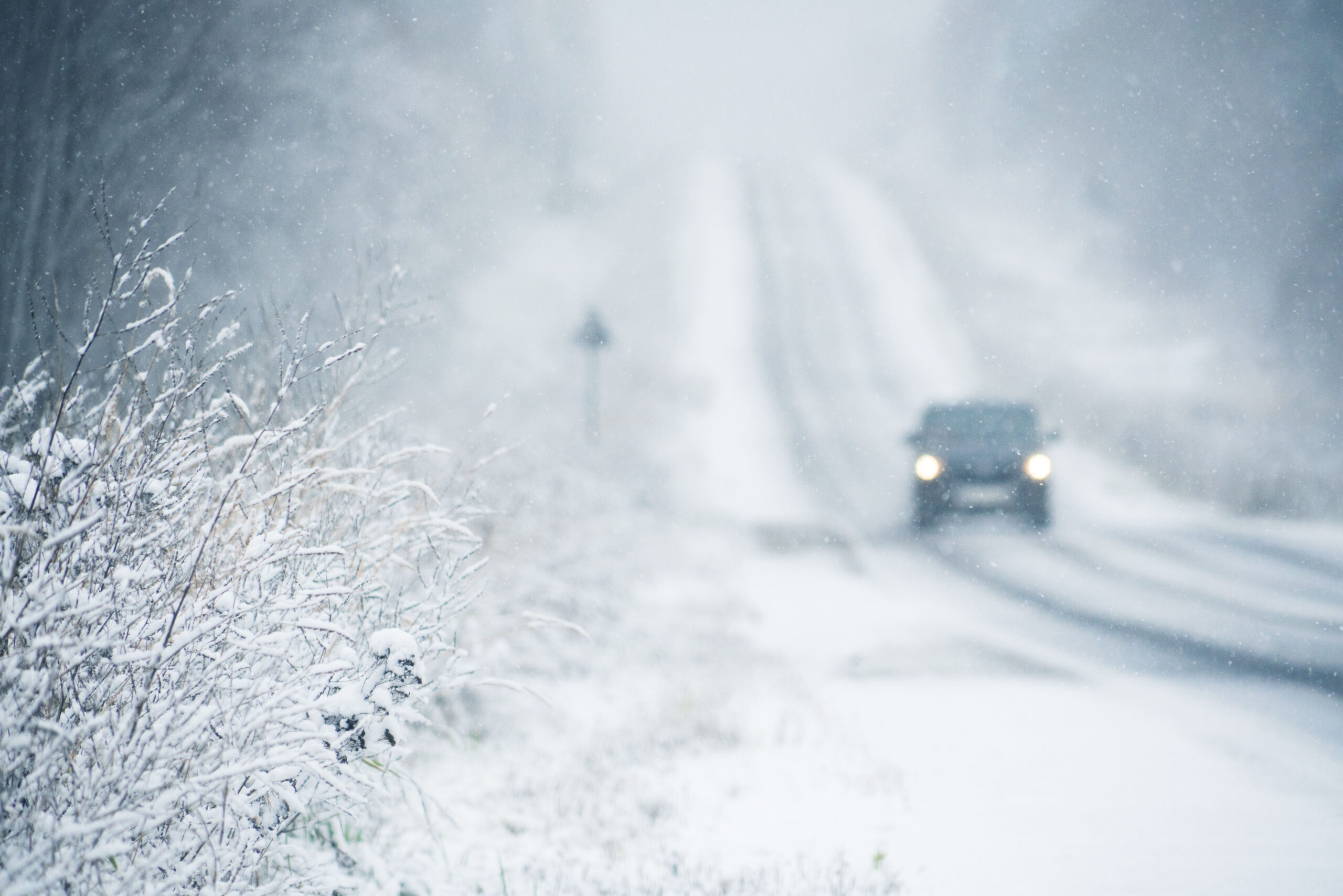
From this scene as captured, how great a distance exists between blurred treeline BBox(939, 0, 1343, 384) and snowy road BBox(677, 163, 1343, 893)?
8.57 meters

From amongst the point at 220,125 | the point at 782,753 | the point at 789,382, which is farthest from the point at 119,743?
the point at 789,382

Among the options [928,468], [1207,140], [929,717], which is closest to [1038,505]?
[928,468]

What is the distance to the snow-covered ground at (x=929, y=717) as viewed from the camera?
3.25 m

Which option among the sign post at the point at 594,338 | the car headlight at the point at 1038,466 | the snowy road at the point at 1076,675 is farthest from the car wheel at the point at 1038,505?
the sign post at the point at 594,338

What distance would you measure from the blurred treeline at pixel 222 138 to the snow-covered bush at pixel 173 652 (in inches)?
229

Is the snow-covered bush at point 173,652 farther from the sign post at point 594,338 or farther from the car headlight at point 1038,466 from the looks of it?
the sign post at point 594,338

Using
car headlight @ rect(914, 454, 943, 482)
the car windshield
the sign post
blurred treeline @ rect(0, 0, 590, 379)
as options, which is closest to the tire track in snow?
car headlight @ rect(914, 454, 943, 482)

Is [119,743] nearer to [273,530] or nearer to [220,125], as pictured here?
[273,530]

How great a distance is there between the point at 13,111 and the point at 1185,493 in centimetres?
1963

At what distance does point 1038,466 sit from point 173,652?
10.9 m

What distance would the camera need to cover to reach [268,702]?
1799mm

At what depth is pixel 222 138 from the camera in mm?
12672

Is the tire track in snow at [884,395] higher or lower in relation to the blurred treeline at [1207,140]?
lower

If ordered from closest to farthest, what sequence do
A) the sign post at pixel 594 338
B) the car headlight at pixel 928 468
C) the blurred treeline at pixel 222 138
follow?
the car headlight at pixel 928 468
the blurred treeline at pixel 222 138
the sign post at pixel 594 338
